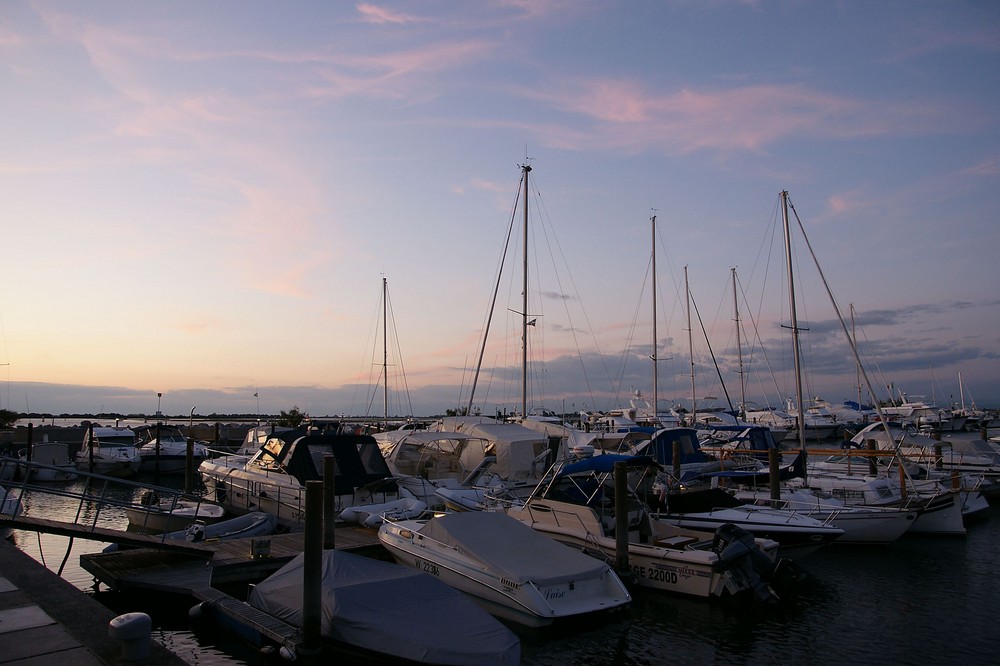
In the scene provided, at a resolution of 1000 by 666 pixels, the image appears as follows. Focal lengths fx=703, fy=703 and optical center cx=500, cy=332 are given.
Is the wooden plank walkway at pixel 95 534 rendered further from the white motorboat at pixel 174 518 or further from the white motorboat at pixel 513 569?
the white motorboat at pixel 174 518

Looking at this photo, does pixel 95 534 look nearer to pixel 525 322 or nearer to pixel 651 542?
pixel 651 542

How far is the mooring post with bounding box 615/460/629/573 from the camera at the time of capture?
14.9 meters

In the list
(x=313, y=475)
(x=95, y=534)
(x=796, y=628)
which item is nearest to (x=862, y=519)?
(x=796, y=628)

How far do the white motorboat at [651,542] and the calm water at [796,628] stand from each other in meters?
0.43

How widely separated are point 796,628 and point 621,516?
152 inches

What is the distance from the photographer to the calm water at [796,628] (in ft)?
38.3

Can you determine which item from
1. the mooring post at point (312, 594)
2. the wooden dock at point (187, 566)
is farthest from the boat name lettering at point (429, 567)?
the mooring post at point (312, 594)

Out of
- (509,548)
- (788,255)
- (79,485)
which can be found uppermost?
(788,255)

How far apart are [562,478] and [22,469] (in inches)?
1386

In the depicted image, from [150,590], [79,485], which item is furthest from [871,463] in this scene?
[79,485]

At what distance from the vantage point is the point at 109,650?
8.12 m

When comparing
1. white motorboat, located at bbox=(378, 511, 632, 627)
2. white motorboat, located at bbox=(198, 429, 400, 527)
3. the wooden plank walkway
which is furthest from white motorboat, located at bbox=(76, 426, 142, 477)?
white motorboat, located at bbox=(378, 511, 632, 627)

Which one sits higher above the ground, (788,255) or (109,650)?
(788,255)

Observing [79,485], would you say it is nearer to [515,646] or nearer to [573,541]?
[573,541]
